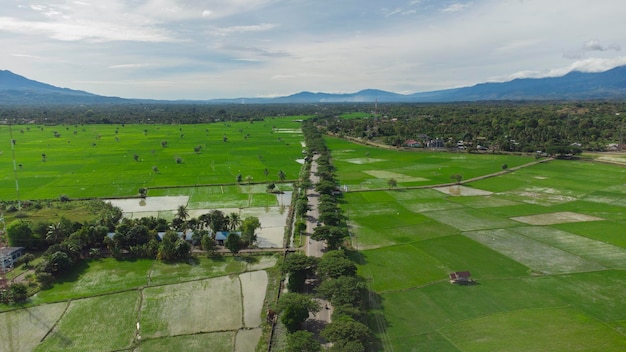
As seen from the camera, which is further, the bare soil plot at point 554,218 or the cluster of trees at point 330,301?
the bare soil plot at point 554,218

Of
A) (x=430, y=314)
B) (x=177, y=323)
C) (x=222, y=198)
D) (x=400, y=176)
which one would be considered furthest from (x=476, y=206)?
(x=177, y=323)

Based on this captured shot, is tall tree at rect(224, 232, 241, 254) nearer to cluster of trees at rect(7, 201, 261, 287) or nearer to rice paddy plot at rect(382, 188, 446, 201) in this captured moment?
cluster of trees at rect(7, 201, 261, 287)

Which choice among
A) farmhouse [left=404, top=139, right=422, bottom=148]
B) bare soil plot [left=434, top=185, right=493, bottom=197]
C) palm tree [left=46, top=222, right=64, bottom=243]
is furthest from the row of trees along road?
farmhouse [left=404, top=139, right=422, bottom=148]

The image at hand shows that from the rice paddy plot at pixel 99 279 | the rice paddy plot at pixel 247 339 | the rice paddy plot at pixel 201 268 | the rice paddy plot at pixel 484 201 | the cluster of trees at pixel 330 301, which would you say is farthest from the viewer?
the rice paddy plot at pixel 484 201

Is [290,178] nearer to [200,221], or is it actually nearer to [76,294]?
[200,221]

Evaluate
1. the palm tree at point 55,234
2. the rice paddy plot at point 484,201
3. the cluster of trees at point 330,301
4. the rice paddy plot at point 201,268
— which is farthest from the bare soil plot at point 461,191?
the palm tree at point 55,234

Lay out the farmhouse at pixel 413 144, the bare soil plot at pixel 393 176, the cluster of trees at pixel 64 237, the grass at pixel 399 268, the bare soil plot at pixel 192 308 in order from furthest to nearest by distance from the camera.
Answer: the farmhouse at pixel 413 144
the bare soil plot at pixel 393 176
the cluster of trees at pixel 64 237
the grass at pixel 399 268
the bare soil plot at pixel 192 308

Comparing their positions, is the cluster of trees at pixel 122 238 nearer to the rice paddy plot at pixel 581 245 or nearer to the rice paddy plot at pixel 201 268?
the rice paddy plot at pixel 201 268
